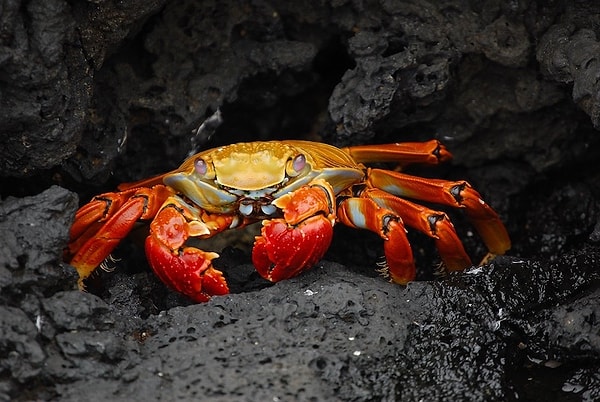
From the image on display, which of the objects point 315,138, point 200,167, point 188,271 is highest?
point 200,167

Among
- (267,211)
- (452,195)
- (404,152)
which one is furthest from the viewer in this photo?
(404,152)

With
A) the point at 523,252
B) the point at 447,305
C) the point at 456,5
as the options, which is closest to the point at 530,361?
the point at 447,305

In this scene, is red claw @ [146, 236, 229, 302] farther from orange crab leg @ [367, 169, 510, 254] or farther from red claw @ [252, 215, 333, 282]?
orange crab leg @ [367, 169, 510, 254]

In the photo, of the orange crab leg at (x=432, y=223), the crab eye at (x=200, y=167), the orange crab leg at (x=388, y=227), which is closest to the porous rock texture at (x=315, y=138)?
the orange crab leg at (x=388, y=227)

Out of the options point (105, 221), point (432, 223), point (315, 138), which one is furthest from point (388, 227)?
point (315, 138)

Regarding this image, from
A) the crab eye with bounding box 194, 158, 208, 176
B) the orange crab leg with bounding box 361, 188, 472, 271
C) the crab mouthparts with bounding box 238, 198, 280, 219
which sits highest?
the crab eye with bounding box 194, 158, 208, 176

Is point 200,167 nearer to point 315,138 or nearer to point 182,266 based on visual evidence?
point 182,266

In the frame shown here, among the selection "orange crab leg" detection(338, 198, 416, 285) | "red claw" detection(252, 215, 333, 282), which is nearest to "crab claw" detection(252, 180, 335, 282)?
"red claw" detection(252, 215, 333, 282)
